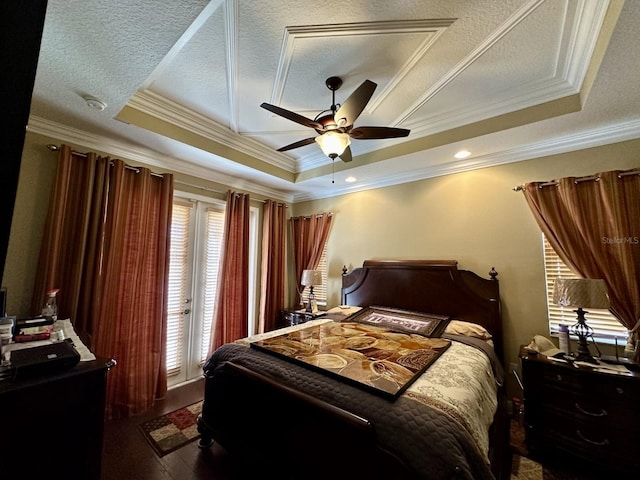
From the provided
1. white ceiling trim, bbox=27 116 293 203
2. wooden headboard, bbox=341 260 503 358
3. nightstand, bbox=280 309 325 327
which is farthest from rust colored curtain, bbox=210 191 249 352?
wooden headboard, bbox=341 260 503 358

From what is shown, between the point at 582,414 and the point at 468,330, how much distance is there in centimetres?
92

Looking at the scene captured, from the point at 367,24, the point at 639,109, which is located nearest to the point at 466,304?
the point at 639,109

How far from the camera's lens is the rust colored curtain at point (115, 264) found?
2436 mm

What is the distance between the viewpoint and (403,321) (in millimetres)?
2975

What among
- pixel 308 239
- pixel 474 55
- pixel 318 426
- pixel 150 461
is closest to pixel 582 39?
pixel 474 55

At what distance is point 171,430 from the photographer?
248 cm

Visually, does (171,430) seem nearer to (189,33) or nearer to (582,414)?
(189,33)

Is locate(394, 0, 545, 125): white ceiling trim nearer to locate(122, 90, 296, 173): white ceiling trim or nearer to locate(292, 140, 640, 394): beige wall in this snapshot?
locate(292, 140, 640, 394): beige wall

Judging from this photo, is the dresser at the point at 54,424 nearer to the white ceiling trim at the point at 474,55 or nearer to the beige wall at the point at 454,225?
the beige wall at the point at 454,225

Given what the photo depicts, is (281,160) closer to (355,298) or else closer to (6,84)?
(355,298)

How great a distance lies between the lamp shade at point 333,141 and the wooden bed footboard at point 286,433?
1721 millimetres

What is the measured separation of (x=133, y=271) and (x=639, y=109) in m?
4.69

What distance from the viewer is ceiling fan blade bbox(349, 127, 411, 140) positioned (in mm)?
2135

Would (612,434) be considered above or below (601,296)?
below
